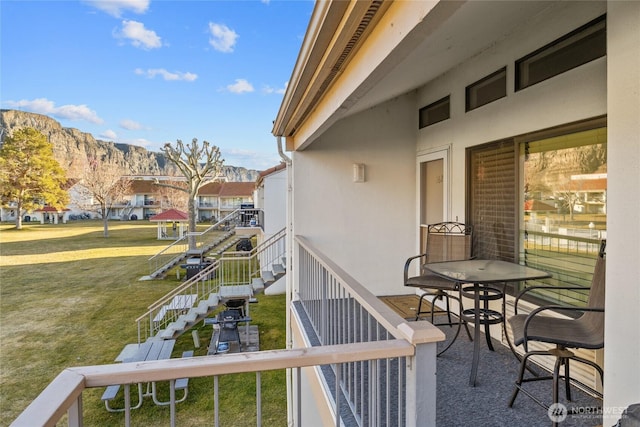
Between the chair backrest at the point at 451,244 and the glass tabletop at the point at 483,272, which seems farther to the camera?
the chair backrest at the point at 451,244

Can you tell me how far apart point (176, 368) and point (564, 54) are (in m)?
3.53

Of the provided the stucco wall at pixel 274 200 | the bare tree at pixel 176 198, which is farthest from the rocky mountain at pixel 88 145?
the stucco wall at pixel 274 200

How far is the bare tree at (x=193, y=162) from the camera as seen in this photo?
19.8m

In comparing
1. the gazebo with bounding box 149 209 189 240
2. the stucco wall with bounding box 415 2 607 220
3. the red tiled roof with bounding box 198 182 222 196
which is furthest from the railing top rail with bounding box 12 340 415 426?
the red tiled roof with bounding box 198 182 222 196

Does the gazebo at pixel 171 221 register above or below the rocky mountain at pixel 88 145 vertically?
below

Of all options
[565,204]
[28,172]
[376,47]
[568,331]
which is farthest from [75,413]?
[28,172]

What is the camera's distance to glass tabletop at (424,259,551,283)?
2.66 m

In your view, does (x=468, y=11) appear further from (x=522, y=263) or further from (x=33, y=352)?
(x=33, y=352)

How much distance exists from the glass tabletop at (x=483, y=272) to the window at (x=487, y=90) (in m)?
1.77

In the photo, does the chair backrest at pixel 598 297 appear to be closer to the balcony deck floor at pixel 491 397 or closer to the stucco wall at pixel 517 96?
the balcony deck floor at pixel 491 397

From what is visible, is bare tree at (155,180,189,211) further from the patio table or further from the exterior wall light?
the patio table

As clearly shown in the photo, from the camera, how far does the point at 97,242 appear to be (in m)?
27.1

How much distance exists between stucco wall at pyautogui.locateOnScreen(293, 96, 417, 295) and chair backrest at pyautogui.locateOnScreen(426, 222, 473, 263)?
1.09 m

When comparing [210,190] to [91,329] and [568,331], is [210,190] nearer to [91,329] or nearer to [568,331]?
[91,329]
